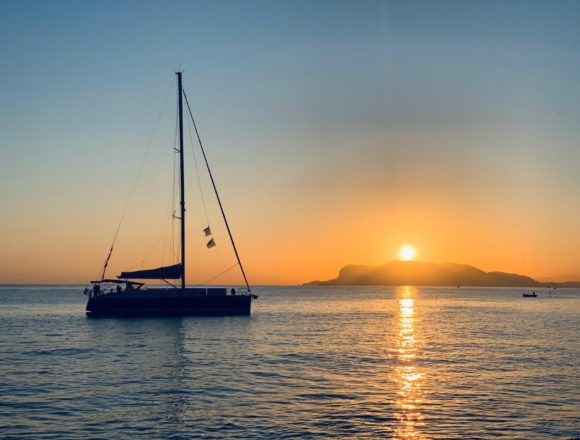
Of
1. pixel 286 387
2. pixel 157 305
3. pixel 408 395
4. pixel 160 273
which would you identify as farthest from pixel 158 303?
pixel 408 395

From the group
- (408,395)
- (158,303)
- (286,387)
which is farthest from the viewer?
(158,303)

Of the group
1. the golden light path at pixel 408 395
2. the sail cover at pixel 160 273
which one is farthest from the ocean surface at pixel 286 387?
the sail cover at pixel 160 273

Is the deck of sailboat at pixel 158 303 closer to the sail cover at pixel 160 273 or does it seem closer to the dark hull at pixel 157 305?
the dark hull at pixel 157 305

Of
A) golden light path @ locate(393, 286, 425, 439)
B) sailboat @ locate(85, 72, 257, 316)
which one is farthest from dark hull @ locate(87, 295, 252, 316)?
golden light path @ locate(393, 286, 425, 439)

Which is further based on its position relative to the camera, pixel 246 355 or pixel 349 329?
pixel 349 329

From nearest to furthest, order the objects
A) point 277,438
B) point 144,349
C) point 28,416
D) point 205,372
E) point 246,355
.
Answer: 1. point 277,438
2. point 28,416
3. point 205,372
4. point 246,355
5. point 144,349

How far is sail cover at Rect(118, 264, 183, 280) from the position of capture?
64125 mm

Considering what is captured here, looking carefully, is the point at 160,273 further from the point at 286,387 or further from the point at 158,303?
the point at 286,387

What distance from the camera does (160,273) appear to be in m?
64.2

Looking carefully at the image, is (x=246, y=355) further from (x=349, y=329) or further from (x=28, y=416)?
(x=349, y=329)

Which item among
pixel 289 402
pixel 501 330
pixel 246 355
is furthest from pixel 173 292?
pixel 289 402

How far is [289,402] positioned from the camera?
78.2 ft

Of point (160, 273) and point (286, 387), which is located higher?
point (160, 273)

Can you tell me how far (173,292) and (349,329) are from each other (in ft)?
64.6
